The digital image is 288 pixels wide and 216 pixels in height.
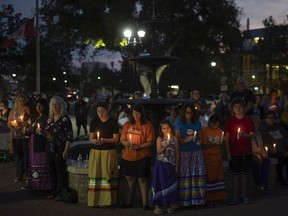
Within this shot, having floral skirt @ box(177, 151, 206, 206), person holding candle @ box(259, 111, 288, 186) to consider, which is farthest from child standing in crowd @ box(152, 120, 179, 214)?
person holding candle @ box(259, 111, 288, 186)

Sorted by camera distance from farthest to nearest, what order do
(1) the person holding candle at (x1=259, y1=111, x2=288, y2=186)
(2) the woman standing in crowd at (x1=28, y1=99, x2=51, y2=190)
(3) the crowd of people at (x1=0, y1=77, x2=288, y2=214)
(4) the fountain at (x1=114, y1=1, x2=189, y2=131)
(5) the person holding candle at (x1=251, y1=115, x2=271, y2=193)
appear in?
(1) the person holding candle at (x1=259, y1=111, x2=288, y2=186) → (4) the fountain at (x1=114, y1=1, x2=189, y2=131) → (5) the person holding candle at (x1=251, y1=115, x2=271, y2=193) → (2) the woman standing in crowd at (x1=28, y1=99, x2=51, y2=190) → (3) the crowd of people at (x1=0, y1=77, x2=288, y2=214)

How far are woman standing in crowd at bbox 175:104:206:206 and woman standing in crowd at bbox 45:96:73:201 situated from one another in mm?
2036

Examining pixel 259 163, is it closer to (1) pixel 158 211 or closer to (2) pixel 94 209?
(1) pixel 158 211

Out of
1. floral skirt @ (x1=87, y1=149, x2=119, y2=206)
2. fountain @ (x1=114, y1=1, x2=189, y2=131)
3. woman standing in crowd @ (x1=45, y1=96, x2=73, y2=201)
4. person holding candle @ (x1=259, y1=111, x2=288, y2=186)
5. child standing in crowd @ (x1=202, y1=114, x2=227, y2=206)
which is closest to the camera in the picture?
floral skirt @ (x1=87, y1=149, x2=119, y2=206)

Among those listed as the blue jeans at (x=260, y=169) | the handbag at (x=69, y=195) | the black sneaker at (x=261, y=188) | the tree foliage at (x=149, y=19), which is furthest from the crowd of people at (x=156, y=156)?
the tree foliage at (x=149, y=19)

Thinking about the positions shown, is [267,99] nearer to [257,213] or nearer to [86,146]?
[86,146]

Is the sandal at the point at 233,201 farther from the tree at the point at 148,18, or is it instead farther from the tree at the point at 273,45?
the tree at the point at 273,45

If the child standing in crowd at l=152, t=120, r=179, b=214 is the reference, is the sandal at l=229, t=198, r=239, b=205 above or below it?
below

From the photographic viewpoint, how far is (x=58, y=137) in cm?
817

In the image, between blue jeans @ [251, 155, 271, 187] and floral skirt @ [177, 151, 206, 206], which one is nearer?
floral skirt @ [177, 151, 206, 206]

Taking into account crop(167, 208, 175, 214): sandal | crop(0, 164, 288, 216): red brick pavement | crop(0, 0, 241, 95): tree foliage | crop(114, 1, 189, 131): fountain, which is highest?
crop(0, 0, 241, 95): tree foliage

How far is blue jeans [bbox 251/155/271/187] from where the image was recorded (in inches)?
356

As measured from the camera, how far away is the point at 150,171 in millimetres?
7867

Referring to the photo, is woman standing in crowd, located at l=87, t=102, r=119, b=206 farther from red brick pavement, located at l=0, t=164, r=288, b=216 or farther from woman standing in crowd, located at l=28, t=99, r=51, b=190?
woman standing in crowd, located at l=28, t=99, r=51, b=190
